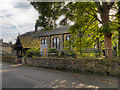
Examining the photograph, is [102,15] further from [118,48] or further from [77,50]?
[77,50]

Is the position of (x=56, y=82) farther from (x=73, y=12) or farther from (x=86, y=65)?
(x=73, y=12)

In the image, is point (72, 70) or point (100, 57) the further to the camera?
point (72, 70)

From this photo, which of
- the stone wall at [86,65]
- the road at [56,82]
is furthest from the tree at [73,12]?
the road at [56,82]

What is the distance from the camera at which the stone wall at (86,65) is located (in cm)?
877

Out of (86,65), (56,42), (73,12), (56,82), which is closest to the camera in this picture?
(56,82)

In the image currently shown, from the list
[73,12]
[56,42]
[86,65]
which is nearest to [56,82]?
[86,65]

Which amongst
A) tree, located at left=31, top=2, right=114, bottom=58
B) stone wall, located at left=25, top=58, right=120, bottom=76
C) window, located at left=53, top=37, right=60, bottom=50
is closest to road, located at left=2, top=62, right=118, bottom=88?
stone wall, located at left=25, top=58, right=120, bottom=76

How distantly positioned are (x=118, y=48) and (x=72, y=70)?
4.85 m

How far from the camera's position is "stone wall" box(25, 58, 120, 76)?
877cm

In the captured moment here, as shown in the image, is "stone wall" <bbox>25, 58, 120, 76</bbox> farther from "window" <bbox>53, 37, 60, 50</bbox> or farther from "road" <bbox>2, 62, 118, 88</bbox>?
"window" <bbox>53, 37, 60, 50</bbox>

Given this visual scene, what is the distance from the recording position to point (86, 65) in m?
10.2

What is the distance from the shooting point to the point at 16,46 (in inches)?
974

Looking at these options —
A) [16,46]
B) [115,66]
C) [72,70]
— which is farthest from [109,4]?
[16,46]

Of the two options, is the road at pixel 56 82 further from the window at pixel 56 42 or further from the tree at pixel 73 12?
the window at pixel 56 42
